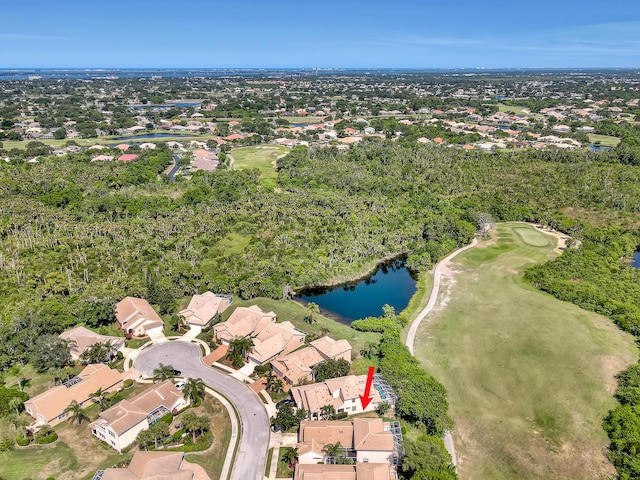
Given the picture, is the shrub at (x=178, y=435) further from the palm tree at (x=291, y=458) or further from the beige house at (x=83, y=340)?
the beige house at (x=83, y=340)

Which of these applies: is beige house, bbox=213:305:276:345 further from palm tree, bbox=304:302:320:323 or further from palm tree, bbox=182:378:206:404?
palm tree, bbox=182:378:206:404

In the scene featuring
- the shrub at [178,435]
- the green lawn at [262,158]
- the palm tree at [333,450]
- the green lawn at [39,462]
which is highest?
the green lawn at [262,158]

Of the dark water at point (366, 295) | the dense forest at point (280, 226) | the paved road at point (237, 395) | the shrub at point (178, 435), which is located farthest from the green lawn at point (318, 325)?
the shrub at point (178, 435)

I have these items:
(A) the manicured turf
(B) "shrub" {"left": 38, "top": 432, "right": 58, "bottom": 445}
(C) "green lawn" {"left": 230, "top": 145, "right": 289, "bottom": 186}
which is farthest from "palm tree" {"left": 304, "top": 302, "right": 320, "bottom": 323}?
(C) "green lawn" {"left": 230, "top": 145, "right": 289, "bottom": 186}

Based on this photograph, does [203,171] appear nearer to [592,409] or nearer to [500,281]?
[500,281]

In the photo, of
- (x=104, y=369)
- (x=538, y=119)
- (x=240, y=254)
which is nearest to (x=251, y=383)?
(x=104, y=369)

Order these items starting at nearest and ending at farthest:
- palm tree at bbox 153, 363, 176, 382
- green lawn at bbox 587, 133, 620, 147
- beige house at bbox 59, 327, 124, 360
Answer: palm tree at bbox 153, 363, 176, 382 → beige house at bbox 59, 327, 124, 360 → green lawn at bbox 587, 133, 620, 147

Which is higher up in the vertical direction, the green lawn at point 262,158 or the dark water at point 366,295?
the green lawn at point 262,158
